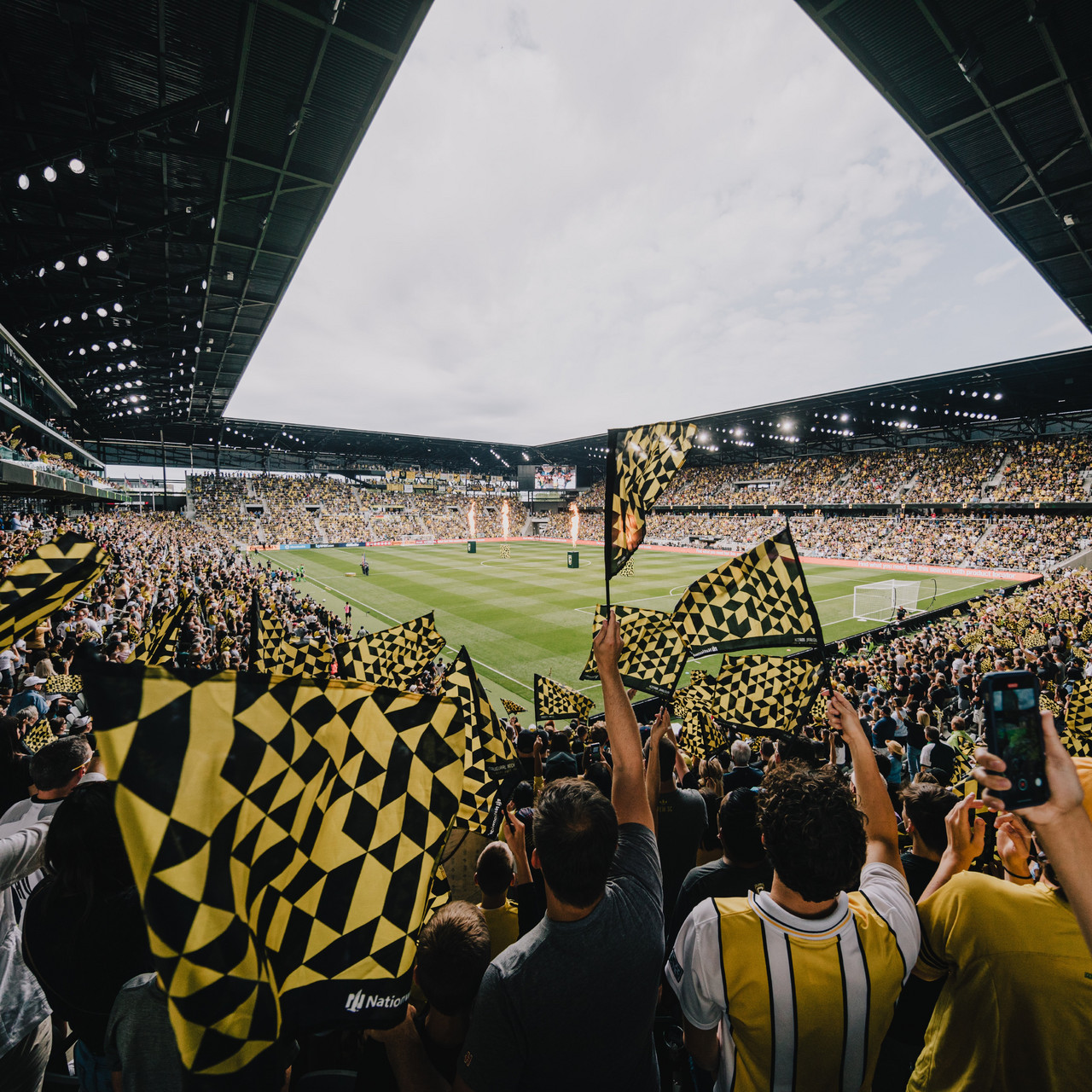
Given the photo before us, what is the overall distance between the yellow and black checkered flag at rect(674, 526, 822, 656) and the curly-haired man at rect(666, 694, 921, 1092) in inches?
112

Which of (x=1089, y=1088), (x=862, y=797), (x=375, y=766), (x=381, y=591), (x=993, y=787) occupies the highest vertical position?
(x=993, y=787)

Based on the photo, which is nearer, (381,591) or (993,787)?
(993,787)

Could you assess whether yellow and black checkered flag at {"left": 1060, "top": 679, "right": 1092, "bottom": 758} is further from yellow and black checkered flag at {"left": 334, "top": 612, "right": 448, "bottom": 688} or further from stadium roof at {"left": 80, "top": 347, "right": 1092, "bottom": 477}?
stadium roof at {"left": 80, "top": 347, "right": 1092, "bottom": 477}

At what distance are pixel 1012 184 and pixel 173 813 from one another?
54.8ft

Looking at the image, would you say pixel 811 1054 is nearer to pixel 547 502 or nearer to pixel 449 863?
pixel 449 863

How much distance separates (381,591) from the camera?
1093 inches

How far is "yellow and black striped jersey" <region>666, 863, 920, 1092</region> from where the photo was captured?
167 cm

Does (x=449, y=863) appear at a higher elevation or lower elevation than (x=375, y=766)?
lower

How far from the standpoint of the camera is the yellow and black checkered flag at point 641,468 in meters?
4.21

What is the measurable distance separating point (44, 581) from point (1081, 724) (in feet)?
30.6

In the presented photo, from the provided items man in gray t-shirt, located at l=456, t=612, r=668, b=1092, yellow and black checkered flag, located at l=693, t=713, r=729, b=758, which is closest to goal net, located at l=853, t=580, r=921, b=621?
yellow and black checkered flag, located at l=693, t=713, r=729, b=758

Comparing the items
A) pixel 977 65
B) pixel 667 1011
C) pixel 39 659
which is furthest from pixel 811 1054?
pixel 977 65

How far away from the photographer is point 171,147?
31.3 ft

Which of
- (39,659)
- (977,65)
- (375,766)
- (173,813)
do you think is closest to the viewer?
(173,813)
